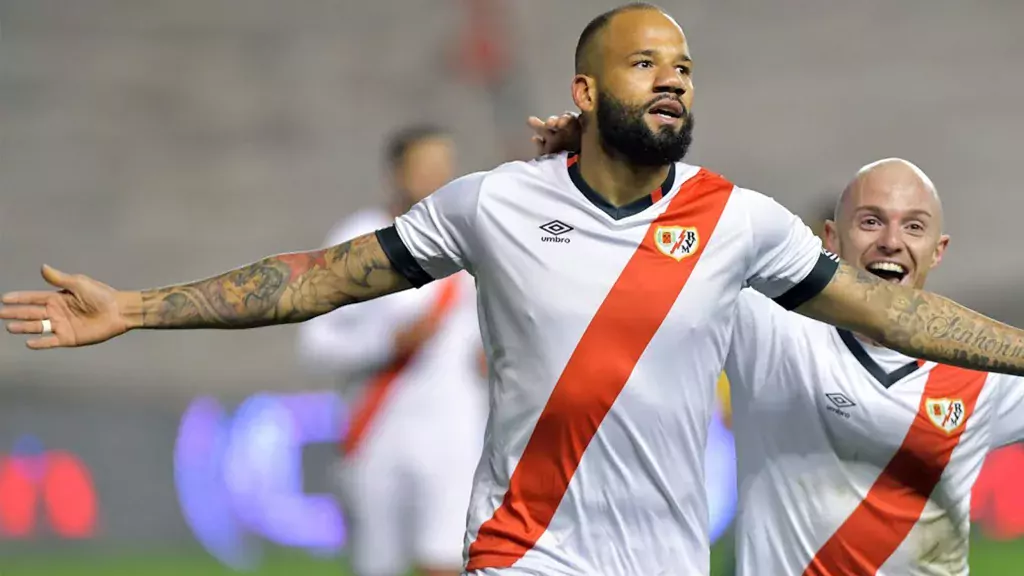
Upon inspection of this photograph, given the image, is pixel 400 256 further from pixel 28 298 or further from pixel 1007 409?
pixel 1007 409

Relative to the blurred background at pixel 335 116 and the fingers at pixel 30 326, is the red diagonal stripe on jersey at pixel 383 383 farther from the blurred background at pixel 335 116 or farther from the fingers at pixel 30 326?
the blurred background at pixel 335 116

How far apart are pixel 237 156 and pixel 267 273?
8490 millimetres

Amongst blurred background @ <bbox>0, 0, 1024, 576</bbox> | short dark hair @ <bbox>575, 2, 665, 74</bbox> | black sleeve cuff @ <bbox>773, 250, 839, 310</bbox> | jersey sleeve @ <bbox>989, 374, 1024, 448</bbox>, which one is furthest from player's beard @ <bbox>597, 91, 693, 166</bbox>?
blurred background @ <bbox>0, 0, 1024, 576</bbox>

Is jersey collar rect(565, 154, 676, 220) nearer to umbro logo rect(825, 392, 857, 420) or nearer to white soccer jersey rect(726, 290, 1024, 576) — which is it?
white soccer jersey rect(726, 290, 1024, 576)

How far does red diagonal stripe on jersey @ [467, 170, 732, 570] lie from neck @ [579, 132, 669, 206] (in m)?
0.21

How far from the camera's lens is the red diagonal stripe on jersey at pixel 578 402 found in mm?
3852

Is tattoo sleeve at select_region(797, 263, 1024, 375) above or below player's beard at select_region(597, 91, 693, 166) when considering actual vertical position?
below

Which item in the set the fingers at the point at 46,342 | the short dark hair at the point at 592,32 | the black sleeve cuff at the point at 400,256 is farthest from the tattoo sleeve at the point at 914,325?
the fingers at the point at 46,342

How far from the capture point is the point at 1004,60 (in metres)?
12.6

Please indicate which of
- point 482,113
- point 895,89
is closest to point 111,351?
point 482,113

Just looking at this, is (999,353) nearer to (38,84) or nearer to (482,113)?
(482,113)

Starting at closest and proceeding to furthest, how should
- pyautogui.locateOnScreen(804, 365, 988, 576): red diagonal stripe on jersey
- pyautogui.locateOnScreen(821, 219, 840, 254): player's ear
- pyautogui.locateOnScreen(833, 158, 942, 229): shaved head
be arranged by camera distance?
pyautogui.locateOnScreen(804, 365, 988, 576): red diagonal stripe on jersey → pyautogui.locateOnScreen(833, 158, 942, 229): shaved head → pyautogui.locateOnScreen(821, 219, 840, 254): player's ear

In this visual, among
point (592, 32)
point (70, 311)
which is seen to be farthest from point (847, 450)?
point (70, 311)

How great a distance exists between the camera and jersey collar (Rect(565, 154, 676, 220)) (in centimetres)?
399
